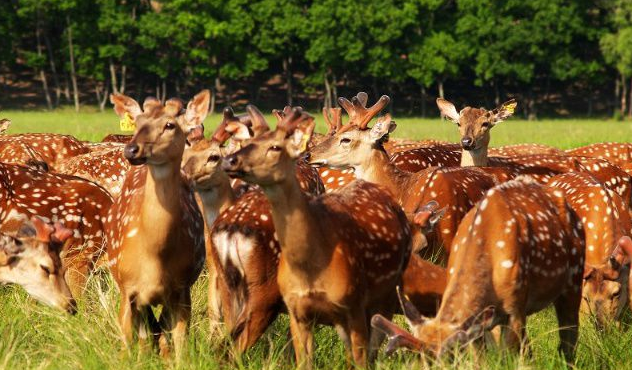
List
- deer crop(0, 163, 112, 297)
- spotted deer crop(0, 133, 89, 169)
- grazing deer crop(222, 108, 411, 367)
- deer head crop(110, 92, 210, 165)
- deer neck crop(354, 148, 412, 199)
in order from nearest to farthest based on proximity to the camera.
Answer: grazing deer crop(222, 108, 411, 367)
deer head crop(110, 92, 210, 165)
deer crop(0, 163, 112, 297)
deer neck crop(354, 148, 412, 199)
spotted deer crop(0, 133, 89, 169)

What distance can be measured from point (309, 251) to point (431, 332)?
2.57 ft

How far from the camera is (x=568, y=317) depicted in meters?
6.78

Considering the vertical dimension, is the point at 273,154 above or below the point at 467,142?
above

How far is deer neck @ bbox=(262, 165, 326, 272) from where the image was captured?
5.77m

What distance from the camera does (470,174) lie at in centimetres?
971

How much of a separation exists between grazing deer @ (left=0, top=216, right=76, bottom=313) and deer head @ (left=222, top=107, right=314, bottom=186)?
2.00m

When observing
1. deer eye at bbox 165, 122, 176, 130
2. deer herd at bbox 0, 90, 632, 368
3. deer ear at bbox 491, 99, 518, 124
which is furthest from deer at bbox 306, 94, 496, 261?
deer eye at bbox 165, 122, 176, 130

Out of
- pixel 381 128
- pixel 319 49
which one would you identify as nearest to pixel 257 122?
pixel 381 128

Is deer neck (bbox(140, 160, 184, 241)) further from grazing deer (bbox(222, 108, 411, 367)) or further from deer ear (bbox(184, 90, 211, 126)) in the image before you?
grazing deer (bbox(222, 108, 411, 367))

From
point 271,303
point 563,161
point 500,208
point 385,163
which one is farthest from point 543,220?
point 563,161

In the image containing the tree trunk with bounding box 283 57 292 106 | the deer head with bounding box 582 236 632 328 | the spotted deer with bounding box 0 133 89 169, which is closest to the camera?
the deer head with bounding box 582 236 632 328

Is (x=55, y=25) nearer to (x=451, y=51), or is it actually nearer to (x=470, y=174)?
(x=451, y=51)

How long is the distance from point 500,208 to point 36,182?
13.5 feet

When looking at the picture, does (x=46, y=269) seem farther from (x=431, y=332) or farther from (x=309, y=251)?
(x=431, y=332)
